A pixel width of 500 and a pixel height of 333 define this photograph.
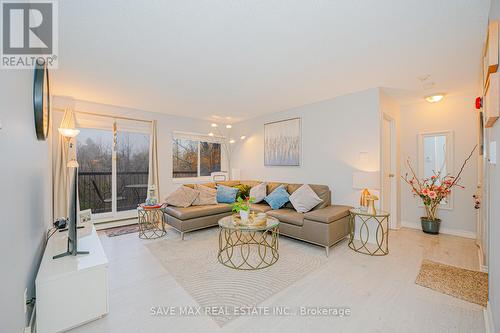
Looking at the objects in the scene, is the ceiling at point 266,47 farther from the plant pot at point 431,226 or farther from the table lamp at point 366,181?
the plant pot at point 431,226

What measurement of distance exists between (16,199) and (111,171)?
3.56 meters

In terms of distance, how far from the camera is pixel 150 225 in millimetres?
4406

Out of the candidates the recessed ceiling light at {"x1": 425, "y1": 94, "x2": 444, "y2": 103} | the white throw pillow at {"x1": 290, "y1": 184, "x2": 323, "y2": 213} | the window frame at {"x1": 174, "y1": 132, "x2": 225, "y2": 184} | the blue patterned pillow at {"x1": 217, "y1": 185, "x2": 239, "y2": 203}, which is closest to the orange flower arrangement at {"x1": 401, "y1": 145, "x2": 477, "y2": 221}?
the recessed ceiling light at {"x1": 425, "y1": 94, "x2": 444, "y2": 103}

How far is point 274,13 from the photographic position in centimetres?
182

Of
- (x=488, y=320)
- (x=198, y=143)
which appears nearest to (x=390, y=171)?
(x=488, y=320)

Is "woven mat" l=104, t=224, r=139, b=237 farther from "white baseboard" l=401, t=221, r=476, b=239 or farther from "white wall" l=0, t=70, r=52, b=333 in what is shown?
"white baseboard" l=401, t=221, r=476, b=239

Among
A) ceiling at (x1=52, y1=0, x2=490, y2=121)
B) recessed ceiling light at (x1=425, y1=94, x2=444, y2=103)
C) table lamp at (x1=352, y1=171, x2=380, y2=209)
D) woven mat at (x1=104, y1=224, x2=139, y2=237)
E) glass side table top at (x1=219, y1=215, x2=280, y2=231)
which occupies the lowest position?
woven mat at (x1=104, y1=224, x2=139, y2=237)

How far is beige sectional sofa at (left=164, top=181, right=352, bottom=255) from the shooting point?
121 inches

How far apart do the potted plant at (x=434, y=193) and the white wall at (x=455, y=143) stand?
123 millimetres

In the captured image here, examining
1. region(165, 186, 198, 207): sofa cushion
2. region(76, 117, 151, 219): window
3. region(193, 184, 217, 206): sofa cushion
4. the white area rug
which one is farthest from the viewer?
region(76, 117, 151, 219): window

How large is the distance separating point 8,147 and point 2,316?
91 centimetres

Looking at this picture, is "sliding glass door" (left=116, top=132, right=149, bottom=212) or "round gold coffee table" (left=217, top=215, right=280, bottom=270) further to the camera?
"sliding glass door" (left=116, top=132, right=149, bottom=212)

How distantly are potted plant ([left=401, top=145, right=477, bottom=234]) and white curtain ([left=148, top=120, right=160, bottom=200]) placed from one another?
540 centimetres

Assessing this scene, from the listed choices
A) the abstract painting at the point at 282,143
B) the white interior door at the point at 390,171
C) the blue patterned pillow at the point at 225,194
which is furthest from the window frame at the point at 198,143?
the white interior door at the point at 390,171
